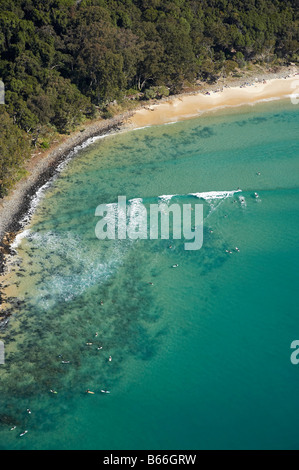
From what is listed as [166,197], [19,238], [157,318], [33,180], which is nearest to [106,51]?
[33,180]

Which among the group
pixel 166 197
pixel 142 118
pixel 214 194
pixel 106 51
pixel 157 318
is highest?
pixel 106 51

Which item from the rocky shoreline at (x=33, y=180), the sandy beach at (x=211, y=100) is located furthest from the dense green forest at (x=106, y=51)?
the sandy beach at (x=211, y=100)

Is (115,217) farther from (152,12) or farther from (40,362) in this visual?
(152,12)

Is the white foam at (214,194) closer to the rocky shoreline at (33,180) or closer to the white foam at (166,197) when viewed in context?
the white foam at (166,197)

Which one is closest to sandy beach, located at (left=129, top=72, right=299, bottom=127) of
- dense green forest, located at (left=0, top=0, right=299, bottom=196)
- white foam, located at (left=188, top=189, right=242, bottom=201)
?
dense green forest, located at (left=0, top=0, right=299, bottom=196)

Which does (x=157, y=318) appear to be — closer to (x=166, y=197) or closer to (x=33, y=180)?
(x=166, y=197)

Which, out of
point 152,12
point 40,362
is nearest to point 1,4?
point 152,12
